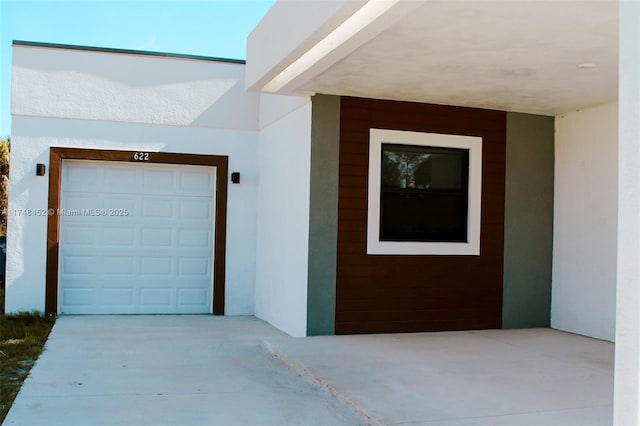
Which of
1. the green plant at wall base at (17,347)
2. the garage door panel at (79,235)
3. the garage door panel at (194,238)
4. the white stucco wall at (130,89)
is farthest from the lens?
the garage door panel at (194,238)

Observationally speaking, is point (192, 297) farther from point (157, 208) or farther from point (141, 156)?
point (141, 156)

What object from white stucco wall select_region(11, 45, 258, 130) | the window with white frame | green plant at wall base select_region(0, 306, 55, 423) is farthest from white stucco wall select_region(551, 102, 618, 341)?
green plant at wall base select_region(0, 306, 55, 423)

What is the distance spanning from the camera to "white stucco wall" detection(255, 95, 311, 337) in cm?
796

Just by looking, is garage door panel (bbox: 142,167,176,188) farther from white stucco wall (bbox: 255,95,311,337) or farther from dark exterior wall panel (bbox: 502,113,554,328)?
dark exterior wall panel (bbox: 502,113,554,328)

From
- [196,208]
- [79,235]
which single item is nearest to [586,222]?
[196,208]

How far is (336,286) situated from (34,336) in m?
3.53

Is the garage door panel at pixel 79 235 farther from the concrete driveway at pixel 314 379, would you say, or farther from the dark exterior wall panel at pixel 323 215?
the dark exterior wall panel at pixel 323 215

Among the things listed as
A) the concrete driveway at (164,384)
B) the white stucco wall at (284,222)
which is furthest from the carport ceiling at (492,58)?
the concrete driveway at (164,384)

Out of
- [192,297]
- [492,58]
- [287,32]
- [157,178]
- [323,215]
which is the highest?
[287,32]

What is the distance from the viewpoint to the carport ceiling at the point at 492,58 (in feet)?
16.5

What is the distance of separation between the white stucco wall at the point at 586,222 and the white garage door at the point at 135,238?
503 cm

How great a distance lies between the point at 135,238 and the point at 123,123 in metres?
1.69

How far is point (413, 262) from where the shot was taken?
8.25 meters

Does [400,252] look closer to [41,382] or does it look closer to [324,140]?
[324,140]
